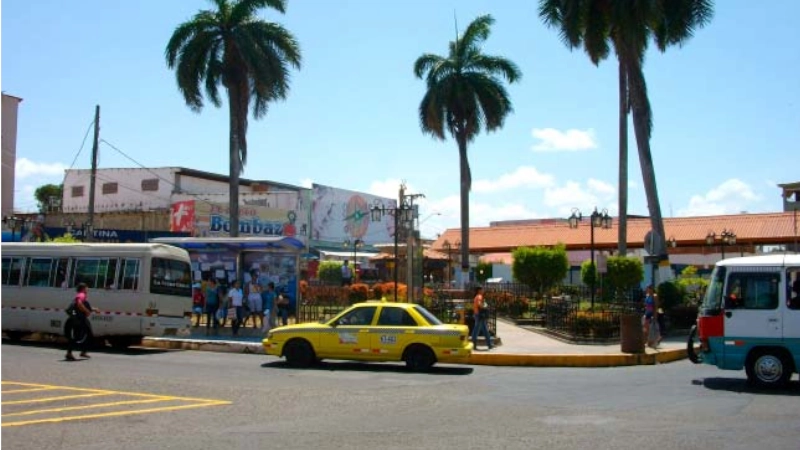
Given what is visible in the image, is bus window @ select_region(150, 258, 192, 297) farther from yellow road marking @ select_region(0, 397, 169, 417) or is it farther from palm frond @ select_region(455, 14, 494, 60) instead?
palm frond @ select_region(455, 14, 494, 60)

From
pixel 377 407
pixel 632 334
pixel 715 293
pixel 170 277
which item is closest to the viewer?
pixel 377 407

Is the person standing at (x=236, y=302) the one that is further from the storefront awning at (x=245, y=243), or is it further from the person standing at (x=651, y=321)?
the person standing at (x=651, y=321)

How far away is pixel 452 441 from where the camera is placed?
896cm

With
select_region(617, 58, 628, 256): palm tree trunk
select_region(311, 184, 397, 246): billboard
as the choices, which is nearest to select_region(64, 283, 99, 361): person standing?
select_region(617, 58, 628, 256): palm tree trunk

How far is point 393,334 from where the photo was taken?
649 inches

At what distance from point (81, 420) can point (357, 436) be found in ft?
11.9

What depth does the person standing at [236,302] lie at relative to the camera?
22500 millimetres

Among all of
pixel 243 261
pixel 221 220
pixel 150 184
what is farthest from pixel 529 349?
pixel 150 184

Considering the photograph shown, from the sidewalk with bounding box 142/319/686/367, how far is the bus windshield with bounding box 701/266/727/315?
407 centimetres

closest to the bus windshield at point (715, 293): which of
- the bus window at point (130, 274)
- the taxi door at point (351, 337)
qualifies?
the taxi door at point (351, 337)

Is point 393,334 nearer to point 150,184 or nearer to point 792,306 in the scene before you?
point 792,306

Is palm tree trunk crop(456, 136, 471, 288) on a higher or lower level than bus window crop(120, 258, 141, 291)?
higher

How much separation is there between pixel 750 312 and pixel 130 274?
46.9ft

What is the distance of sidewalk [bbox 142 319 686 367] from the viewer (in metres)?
18.5
